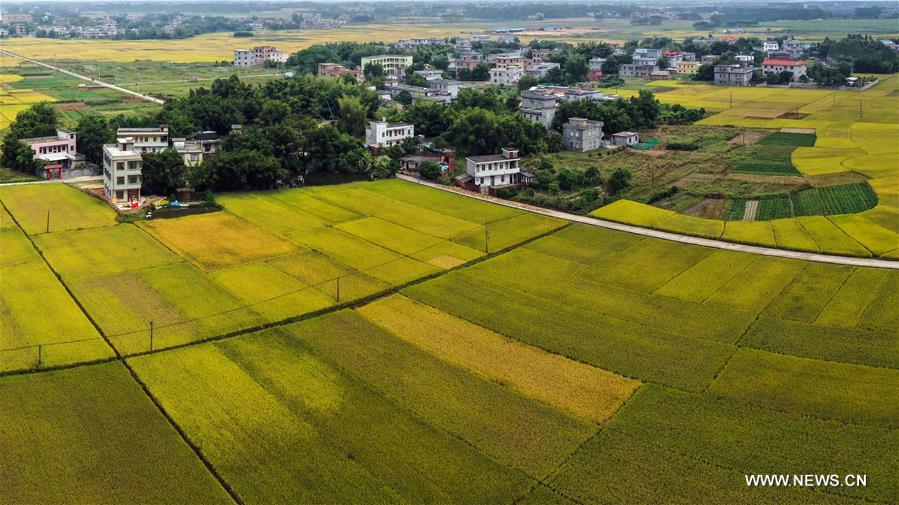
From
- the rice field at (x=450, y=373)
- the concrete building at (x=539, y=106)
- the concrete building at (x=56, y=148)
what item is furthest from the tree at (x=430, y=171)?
the concrete building at (x=56, y=148)

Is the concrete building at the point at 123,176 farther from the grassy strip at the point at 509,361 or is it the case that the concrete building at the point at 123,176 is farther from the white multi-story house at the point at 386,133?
the grassy strip at the point at 509,361

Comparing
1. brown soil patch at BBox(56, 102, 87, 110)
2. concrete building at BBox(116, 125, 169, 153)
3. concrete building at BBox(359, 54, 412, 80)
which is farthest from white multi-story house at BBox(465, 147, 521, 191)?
concrete building at BBox(359, 54, 412, 80)

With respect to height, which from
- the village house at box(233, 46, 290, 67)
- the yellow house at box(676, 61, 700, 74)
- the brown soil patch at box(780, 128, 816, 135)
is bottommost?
the brown soil patch at box(780, 128, 816, 135)

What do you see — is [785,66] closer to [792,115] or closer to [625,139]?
[792,115]

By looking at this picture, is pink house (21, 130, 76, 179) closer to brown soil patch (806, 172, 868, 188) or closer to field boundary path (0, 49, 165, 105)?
field boundary path (0, 49, 165, 105)

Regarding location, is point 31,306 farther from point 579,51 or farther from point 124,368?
point 579,51

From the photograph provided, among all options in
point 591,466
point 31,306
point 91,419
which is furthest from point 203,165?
point 591,466
